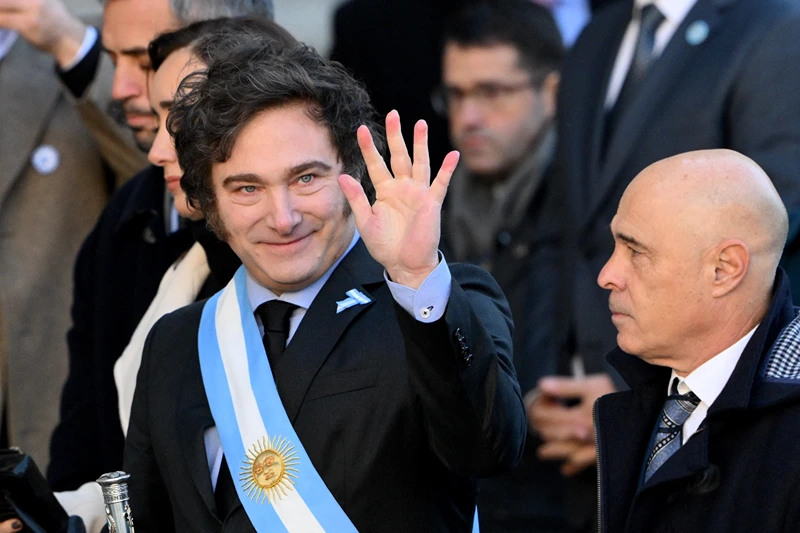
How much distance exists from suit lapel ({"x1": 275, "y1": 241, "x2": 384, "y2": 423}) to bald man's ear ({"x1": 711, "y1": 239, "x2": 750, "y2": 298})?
760 millimetres

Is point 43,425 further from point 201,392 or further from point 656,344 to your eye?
point 656,344

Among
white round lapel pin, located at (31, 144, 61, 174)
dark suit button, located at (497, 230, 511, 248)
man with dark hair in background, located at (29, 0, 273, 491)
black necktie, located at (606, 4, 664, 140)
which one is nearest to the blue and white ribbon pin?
man with dark hair in background, located at (29, 0, 273, 491)

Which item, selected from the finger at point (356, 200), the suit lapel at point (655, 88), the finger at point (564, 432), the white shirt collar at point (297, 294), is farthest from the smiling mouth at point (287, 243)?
the finger at point (564, 432)

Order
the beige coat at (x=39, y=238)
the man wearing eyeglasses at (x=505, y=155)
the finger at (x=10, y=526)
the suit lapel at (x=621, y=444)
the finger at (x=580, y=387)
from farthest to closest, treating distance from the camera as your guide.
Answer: the man wearing eyeglasses at (x=505, y=155) → the beige coat at (x=39, y=238) → the finger at (x=580, y=387) → the finger at (x=10, y=526) → the suit lapel at (x=621, y=444)

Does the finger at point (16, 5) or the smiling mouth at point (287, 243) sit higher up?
the finger at point (16, 5)

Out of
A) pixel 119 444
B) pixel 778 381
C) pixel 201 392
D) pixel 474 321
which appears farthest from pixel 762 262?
pixel 119 444

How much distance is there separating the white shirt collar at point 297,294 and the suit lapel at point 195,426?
0.22 metres

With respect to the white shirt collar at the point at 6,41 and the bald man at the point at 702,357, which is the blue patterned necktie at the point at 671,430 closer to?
the bald man at the point at 702,357

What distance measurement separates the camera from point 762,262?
3012 millimetres

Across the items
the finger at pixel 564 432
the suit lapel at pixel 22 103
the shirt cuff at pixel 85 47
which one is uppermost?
the shirt cuff at pixel 85 47

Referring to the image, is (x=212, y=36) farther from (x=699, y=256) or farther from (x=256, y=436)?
(x=699, y=256)

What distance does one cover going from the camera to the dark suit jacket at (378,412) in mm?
2818

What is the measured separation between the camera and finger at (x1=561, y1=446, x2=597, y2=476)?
4.52m

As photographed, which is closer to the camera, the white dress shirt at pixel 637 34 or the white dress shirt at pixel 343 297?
the white dress shirt at pixel 343 297
